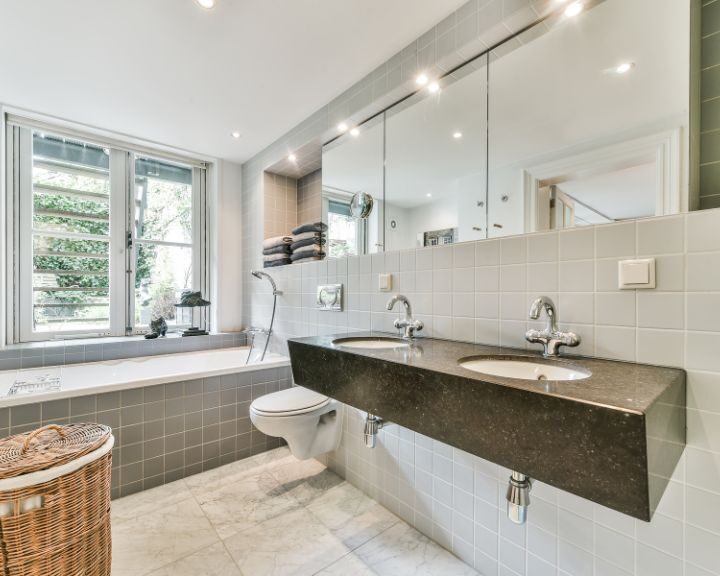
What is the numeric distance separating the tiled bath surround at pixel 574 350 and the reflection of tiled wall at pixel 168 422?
1035 millimetres

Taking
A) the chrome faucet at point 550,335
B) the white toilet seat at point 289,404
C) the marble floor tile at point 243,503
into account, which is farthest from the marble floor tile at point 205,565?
the chrome faucet at point 550,335

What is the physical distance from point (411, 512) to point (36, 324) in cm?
294

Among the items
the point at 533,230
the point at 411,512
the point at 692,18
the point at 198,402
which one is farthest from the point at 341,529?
the point at 692,18

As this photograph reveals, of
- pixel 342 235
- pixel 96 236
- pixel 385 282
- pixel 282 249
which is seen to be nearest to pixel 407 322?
pixel 385 282

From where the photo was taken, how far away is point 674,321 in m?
0.95

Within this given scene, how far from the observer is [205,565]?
4.76 ft

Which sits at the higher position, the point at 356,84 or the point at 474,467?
the point at 356,84

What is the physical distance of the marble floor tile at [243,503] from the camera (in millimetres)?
1715

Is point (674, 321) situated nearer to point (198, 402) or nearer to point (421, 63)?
point (421, 63)

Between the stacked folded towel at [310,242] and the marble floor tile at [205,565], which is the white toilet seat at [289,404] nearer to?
the marble floor tile at [205,565]

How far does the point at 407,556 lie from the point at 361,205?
1758 mm

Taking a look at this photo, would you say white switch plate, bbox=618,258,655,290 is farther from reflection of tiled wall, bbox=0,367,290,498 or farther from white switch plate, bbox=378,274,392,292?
reflection of tiled wall, bbox=0,367,290,498

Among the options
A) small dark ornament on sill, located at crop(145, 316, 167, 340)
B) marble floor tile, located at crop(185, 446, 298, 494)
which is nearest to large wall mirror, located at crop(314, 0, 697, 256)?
marble floor tile, located at crop(185, 446, 298, 494)

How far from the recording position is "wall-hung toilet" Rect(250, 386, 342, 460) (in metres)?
1.82
